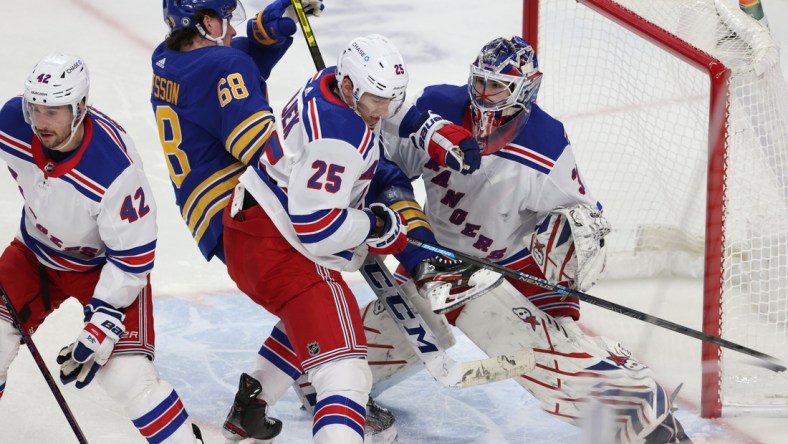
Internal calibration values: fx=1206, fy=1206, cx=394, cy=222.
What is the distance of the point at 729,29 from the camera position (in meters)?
3.97

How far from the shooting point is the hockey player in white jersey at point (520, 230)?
3113 mm

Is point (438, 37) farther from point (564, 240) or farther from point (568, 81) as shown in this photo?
point (564, 240)

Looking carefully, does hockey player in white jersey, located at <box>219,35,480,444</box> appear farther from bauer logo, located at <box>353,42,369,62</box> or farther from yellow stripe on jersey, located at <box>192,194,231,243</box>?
yellow stripe on jersey, located at <box>192,194,231,243</box>

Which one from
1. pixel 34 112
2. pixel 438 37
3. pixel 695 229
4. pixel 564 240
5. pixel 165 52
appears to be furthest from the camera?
pixel 438 37

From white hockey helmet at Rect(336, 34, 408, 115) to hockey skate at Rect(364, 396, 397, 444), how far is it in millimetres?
1054

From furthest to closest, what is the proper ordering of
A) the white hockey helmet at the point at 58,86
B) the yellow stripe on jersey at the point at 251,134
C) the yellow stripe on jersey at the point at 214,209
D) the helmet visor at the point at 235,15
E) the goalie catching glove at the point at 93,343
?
the helmet visor at the point at 235,15, the yellow stripe on jersey at the point at 214,209, the yellow stripe on jersey at the point at 251,134, the goalie catching glove at the point at 93,343, the white hockey helmet at the point at 58,86

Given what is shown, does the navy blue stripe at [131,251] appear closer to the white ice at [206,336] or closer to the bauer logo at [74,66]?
the bauer logo at [74,66]

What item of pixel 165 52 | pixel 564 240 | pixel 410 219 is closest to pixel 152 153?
pixel 165 52

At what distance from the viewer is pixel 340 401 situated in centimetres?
295

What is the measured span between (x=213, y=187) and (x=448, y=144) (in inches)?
27.6

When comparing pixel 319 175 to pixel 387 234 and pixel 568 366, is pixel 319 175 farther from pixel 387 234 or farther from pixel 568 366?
pixel 568 366

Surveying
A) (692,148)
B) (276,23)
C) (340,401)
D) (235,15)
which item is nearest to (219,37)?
(235,15)

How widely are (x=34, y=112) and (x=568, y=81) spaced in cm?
217

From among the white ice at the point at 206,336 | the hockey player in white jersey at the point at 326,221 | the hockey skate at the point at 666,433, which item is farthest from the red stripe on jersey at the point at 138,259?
the hockey skate at the point at 666,433
